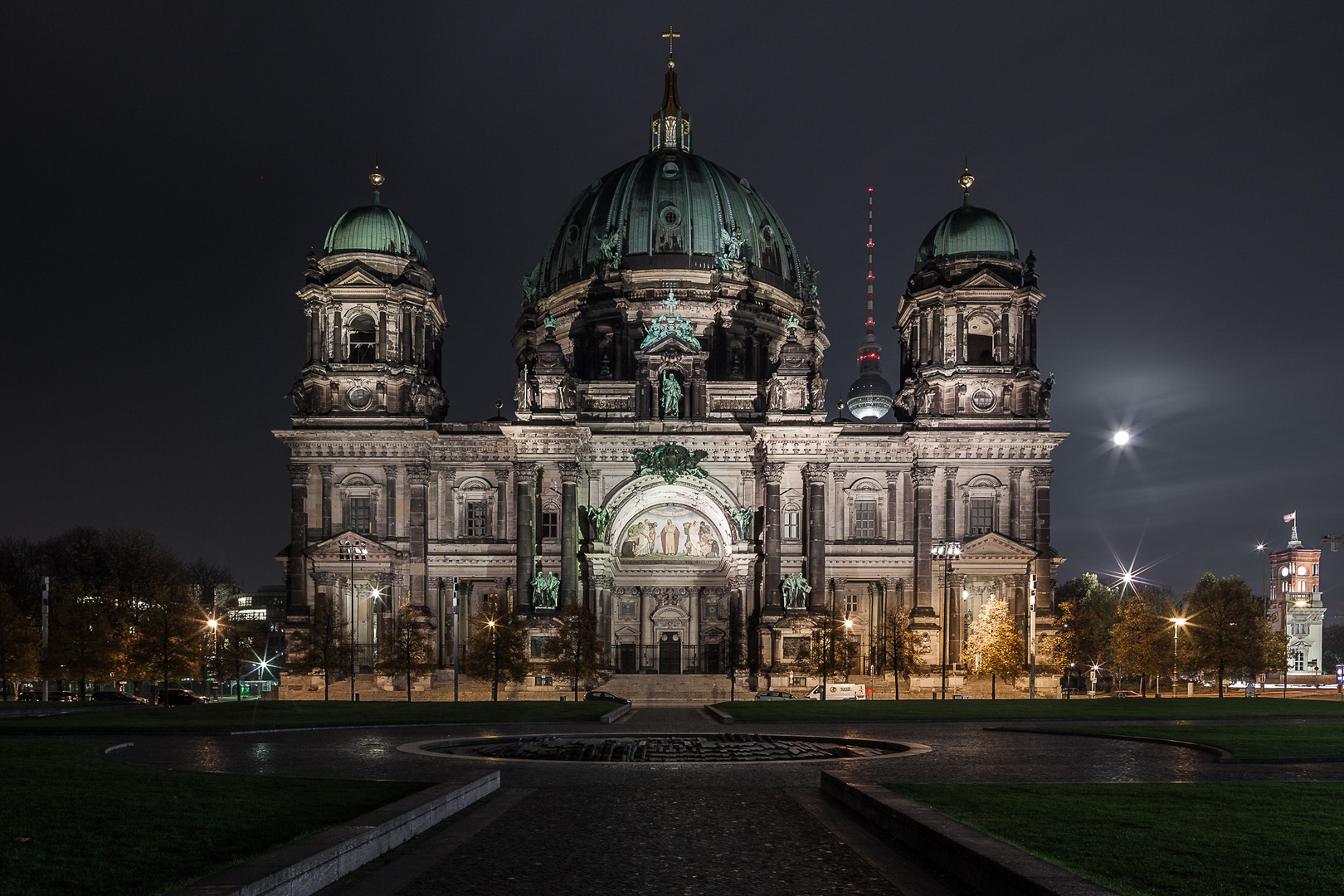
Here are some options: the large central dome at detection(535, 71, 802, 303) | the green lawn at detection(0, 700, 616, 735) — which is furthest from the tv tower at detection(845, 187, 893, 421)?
the green lawn at detection(0, 700, 616, 735)

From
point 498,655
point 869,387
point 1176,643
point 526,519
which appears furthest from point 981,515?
point 869,387

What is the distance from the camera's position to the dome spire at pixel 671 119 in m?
98.8

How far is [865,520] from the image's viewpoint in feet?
255

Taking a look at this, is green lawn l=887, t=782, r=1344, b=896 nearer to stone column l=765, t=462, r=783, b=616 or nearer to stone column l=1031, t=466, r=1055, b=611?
stone column l=765, t=462, r=783, b=616

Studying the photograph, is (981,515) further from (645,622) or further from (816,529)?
(645,622)

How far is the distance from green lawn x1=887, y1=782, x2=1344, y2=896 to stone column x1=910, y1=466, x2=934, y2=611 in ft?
187

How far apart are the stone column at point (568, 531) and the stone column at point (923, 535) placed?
71.3 feet

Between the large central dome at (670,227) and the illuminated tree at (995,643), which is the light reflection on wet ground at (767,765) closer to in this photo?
the illuminated tree at (995,643)

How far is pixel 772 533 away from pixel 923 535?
33.1 ft

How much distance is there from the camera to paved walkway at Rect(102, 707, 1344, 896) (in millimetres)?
12047

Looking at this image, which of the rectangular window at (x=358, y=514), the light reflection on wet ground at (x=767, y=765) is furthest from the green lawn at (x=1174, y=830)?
the rectangular window at (x=358, y=514)

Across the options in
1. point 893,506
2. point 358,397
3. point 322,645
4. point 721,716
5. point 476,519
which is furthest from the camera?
point 476,519

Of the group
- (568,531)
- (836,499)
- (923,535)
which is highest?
(836,499)

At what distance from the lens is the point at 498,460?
77.7m
